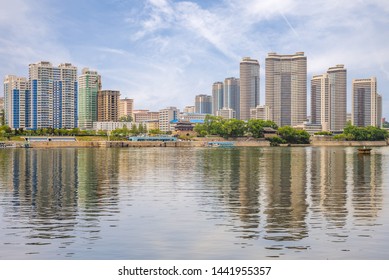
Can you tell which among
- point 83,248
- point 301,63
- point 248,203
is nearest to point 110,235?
point 83,248

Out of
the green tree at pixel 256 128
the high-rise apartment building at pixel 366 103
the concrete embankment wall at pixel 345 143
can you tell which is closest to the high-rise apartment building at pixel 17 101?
the green tree at pixel 256 128

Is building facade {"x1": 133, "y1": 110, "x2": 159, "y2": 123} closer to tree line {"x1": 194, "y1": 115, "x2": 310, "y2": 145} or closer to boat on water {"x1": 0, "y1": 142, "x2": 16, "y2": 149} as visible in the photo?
tree line {"x1": 194, "y1": 115, "x2": 310, "y2": 145}

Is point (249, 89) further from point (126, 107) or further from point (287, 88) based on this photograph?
point (126, 107)

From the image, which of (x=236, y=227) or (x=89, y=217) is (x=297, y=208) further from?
(x=89, y=217)

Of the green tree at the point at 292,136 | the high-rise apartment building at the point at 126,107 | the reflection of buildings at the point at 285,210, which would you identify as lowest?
the reflection of buildings at the point at 285,210

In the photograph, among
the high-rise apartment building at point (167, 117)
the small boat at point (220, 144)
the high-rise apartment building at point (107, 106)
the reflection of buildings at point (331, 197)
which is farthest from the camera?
the high-rise apartment building at point (167, 117)

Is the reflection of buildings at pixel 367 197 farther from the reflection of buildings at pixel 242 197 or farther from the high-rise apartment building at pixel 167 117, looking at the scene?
the high-rise apartment building at pixel 167 117
